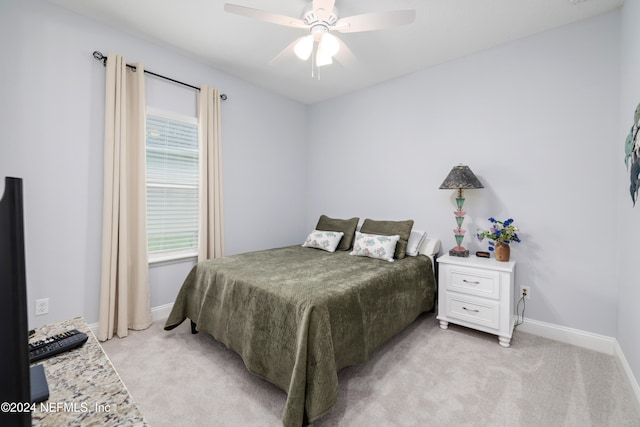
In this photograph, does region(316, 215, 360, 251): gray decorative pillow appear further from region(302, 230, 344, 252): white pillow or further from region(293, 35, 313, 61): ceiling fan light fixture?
region(293, 35, 313, 61): ceiling fan light fixture

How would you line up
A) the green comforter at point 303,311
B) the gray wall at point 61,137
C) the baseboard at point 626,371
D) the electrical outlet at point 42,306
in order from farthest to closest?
the electrical outlet at point 42,306
the gray wall at point 61,137
the baseboard at point 626,371
the green comforter at point 303,311

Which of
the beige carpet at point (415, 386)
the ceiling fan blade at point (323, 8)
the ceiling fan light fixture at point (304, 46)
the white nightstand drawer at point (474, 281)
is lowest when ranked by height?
the beige carpet at point (415, 386)

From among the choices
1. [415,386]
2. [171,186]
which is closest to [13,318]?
[415,386]

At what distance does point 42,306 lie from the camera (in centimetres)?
221

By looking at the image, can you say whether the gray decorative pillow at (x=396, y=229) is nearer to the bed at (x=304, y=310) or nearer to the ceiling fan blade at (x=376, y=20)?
the bed at (x=304, y=310)

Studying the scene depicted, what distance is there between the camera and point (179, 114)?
117 inches

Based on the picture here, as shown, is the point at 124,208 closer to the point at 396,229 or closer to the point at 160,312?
the point at 160,312

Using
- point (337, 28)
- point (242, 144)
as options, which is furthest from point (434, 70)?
point (242, 144)

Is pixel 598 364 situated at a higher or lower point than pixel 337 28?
lower

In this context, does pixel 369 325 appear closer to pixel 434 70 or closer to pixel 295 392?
pixel 295 392

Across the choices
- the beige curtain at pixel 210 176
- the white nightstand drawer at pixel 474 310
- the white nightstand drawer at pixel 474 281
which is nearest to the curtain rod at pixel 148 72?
the beige curtain at pixel 210 176

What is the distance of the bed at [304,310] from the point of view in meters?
1.53

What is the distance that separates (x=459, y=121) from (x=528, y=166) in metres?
0.81

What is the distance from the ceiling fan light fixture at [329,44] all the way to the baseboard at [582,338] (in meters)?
2.92
